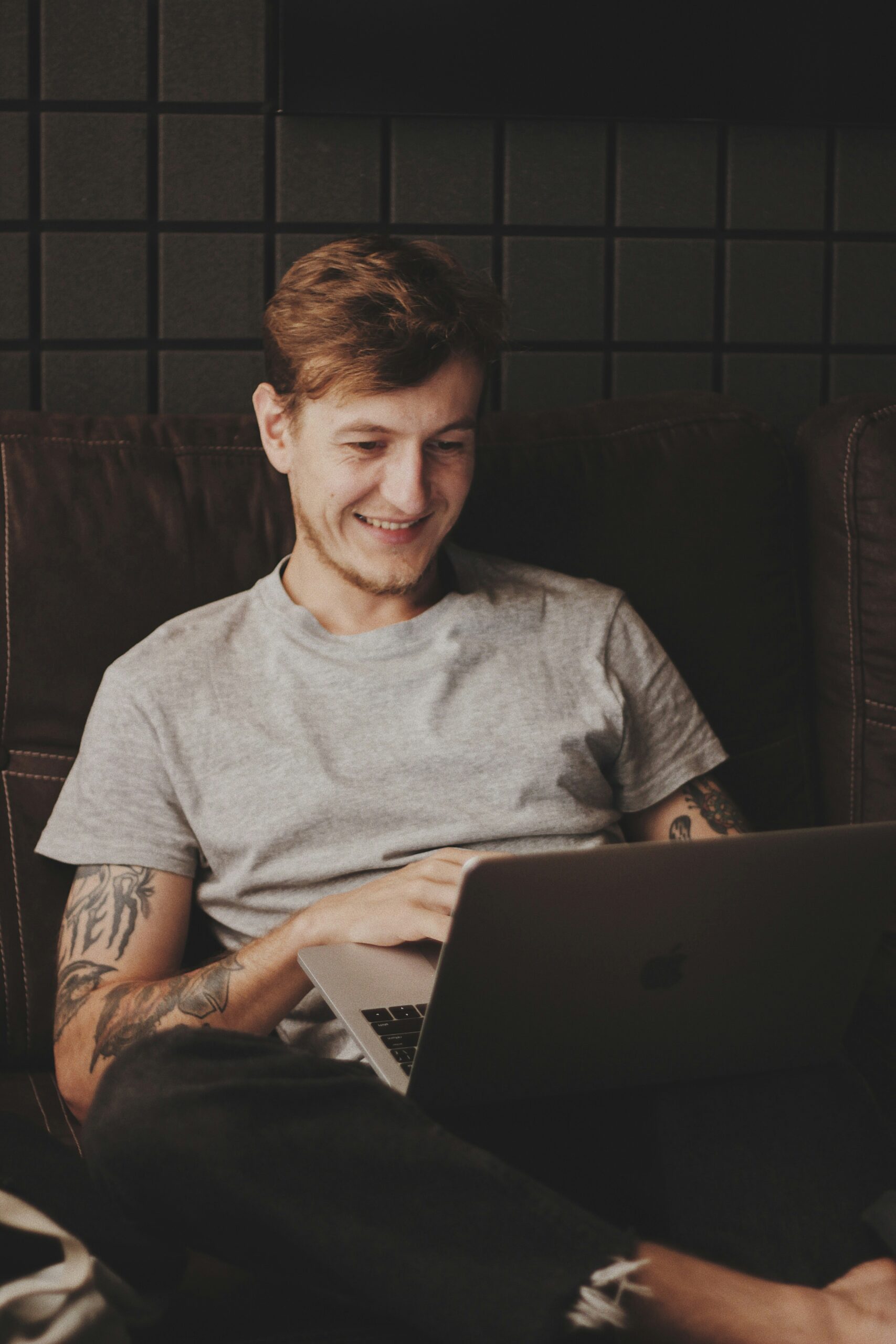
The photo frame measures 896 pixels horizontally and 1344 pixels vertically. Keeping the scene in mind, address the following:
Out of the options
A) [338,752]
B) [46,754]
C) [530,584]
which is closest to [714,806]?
[530,584]

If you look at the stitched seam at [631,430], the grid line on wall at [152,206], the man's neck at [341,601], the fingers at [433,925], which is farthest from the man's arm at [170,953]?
the grid line on wall at [152,206]

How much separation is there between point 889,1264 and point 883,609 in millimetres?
981

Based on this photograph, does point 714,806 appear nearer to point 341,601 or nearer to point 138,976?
point 341,601

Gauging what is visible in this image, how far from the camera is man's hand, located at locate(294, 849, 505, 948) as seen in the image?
1.03 m

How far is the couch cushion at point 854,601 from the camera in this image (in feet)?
5.41

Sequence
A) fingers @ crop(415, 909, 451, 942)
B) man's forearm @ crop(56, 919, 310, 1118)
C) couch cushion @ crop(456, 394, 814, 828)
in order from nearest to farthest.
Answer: fingers @ crop(415, 909, 451, 942) → man's forearm @ crop(56, 919, 310, 1118) → couch cushion @ crop(456, 394, 814, 828)

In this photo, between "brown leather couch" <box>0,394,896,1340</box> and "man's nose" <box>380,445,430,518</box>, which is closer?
"man's nose" <box>380,445,430,518</box>

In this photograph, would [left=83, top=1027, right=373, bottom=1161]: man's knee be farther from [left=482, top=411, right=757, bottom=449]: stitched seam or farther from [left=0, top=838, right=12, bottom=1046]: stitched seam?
[left=482, top=411, right=757, bottom=449]: stitched seam

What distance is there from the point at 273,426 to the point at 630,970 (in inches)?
34.1

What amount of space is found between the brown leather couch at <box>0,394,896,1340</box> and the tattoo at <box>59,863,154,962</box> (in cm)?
15

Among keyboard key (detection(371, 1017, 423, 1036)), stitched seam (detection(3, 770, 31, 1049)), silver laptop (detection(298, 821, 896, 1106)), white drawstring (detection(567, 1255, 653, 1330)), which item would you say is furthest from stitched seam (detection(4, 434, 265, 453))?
white drawstring (detection(567, 1255, 653, 1330))

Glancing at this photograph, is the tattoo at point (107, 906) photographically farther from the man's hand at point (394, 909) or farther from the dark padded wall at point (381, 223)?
the dark padded wall at point (381, 223)

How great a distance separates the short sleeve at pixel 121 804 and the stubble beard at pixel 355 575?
0.29 meters

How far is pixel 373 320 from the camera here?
133 centimetres
